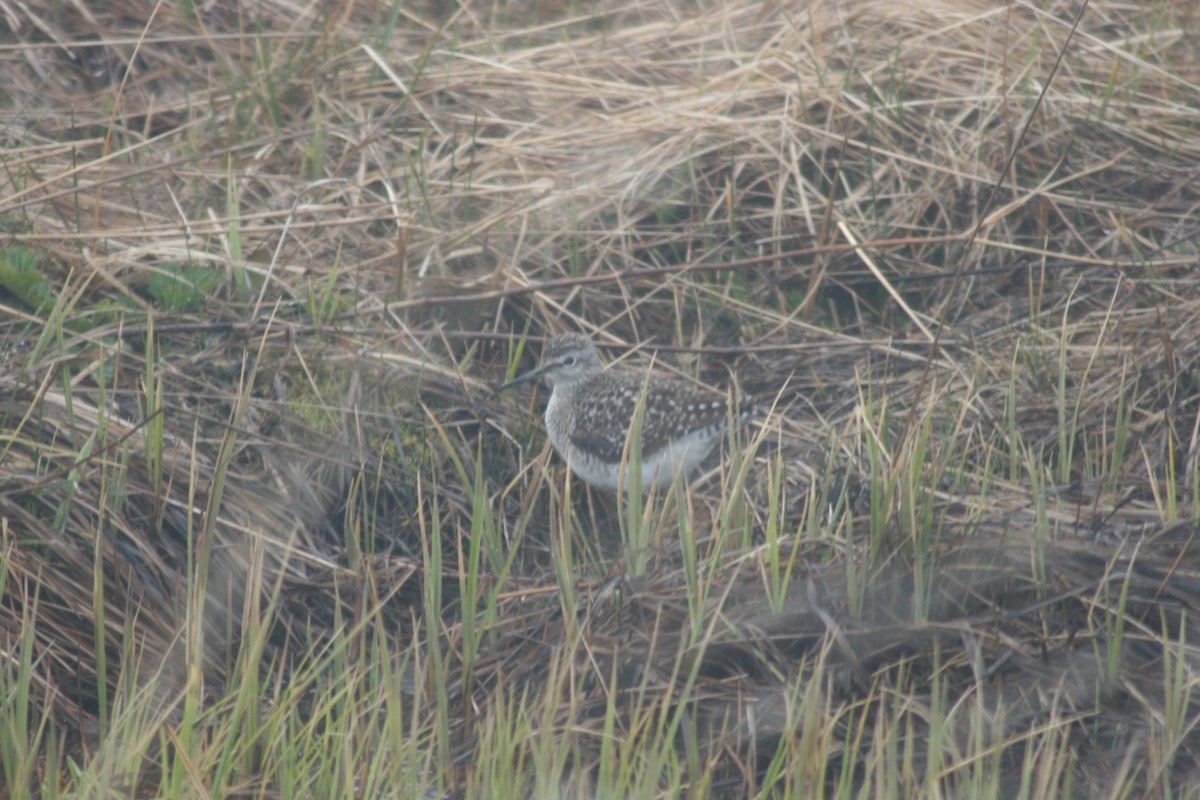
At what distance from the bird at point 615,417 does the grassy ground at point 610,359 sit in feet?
0.60

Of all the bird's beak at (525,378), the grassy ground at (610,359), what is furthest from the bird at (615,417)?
the grassy ground at (610,359)

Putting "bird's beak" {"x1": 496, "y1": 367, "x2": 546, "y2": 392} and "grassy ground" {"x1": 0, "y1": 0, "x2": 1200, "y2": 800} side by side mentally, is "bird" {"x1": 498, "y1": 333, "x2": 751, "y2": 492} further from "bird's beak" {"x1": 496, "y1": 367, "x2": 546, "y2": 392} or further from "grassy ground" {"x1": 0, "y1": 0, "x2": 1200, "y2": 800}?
"grassy ground" {"x1": 0, "y1": 0, "x2": 1200, "y2": 800}

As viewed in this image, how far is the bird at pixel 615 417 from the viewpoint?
516cm

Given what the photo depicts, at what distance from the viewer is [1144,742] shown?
3496 mm

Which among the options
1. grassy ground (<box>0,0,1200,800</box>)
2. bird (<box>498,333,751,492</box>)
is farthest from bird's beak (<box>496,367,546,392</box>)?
grassy ground (<box>0,0,1200,800</box>)

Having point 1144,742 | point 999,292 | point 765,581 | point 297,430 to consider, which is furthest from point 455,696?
point 999,292

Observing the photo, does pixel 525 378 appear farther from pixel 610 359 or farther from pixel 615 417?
pixel 610 359

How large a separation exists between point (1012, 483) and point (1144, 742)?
125 cm

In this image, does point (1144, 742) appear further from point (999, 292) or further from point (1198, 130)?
point (1198, 130)

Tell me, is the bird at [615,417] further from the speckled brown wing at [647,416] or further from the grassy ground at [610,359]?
the grassy ground at [610,359]

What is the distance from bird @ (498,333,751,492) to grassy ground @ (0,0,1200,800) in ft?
0.60

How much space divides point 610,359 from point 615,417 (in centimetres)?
96

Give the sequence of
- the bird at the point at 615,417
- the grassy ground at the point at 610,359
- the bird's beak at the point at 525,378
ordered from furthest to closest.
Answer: the bird's beak at the point at 525,378
the bird at the point at 615,417
the grassy ground at the point at 610,359

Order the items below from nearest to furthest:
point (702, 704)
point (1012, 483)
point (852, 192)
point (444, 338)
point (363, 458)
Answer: point (702, 704), point (1012, 483), point (363, 458), point (444, 338), point (852, 192)
